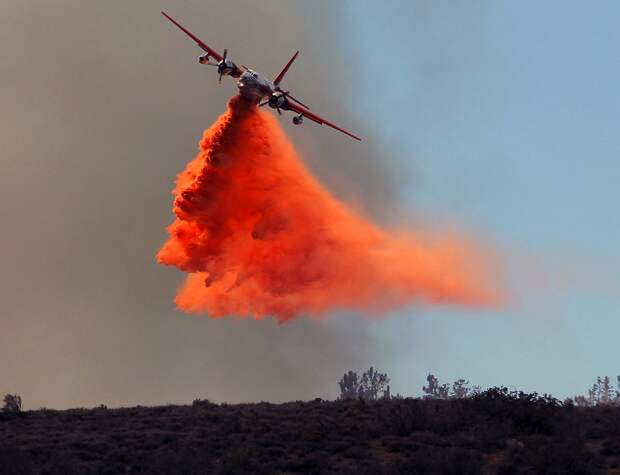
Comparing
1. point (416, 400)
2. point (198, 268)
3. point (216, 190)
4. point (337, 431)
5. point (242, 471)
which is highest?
point (216, 190)

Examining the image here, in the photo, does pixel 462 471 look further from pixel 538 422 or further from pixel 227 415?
pixel 227 415

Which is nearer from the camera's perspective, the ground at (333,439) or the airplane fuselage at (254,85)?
the ground at (333,439)

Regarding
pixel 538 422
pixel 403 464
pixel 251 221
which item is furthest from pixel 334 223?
pixel 403 464

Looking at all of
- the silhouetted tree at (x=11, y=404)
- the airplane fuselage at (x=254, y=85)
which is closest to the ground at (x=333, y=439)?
the silhouetted tree at (x=11, y=404)

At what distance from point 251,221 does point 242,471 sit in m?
43.3

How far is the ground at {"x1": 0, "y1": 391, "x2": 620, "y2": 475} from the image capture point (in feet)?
117

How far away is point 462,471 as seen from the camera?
3450 centimetres

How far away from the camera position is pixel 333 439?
1571 inches

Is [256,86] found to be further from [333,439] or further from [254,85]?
[333,439]

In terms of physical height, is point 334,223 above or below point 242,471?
above

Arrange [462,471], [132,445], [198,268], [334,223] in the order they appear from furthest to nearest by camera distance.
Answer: [334,223] < [198,268] < [132,445] < [462,471]

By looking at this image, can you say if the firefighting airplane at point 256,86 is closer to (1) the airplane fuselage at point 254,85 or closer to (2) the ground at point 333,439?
(1) the airplane fuselage at point 254,85

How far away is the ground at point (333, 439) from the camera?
35781 mm

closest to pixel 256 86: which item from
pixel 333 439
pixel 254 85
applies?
pixel 254 85
